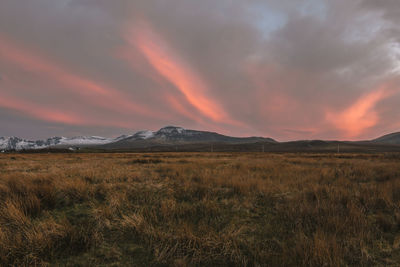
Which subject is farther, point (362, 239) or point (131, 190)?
point (131, 190)

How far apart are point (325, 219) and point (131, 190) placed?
16.0 ft

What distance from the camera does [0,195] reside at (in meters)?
4.32

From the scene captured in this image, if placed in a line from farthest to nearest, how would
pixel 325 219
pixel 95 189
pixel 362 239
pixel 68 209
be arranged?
pixel 95 189, pixel 68 209, pixel 325 219, pixel 362 239

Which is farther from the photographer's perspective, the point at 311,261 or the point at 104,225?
the point at 104,225

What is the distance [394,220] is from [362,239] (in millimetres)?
1626

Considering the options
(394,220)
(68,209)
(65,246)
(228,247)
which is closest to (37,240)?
(65,246)

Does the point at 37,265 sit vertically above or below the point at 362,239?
below

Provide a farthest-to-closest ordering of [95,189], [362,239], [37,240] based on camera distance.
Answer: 1. [95,189]
2. [362,239]
3. [37,240]

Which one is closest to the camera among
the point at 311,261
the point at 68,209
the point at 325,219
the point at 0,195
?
the point at 311,261

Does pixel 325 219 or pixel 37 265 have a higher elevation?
pixel 325 219

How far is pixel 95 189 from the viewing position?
5086 mm

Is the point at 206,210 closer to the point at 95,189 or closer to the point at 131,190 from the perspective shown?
the point at 131,190

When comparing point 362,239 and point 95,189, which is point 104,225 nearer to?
point 95,189

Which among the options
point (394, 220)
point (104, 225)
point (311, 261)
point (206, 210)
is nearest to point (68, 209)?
point (104, 225)
